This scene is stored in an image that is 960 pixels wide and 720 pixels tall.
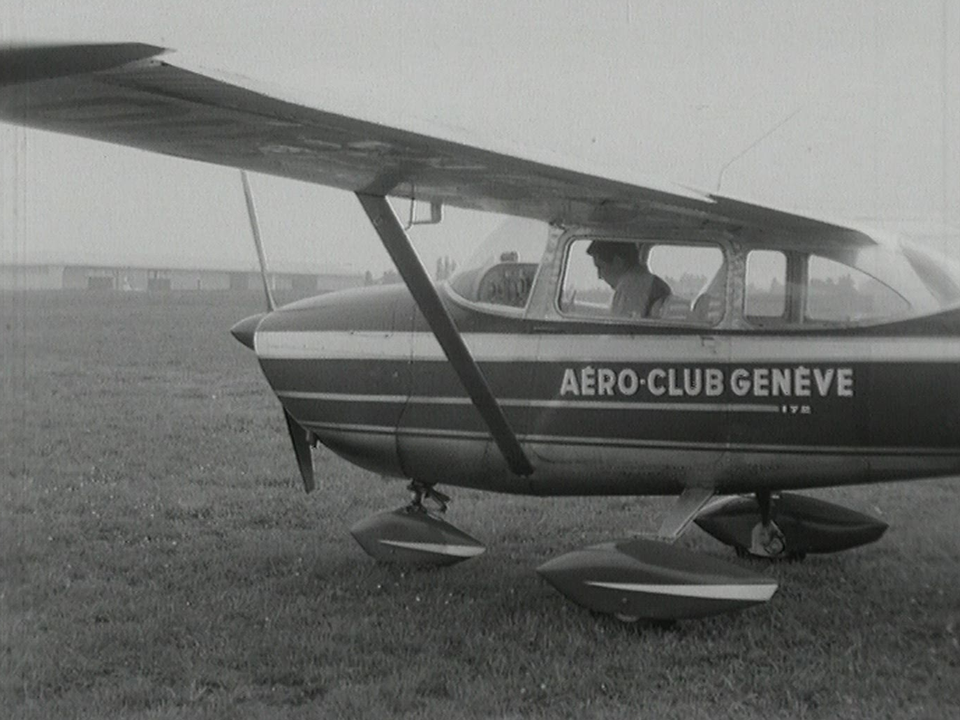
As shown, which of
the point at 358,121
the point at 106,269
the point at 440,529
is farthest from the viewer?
the point at 106,269

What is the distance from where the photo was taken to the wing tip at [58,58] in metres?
2.84

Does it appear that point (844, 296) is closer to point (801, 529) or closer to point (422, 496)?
point (801, 529)

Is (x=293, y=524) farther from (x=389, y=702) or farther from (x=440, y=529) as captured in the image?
(x=389, y=702)

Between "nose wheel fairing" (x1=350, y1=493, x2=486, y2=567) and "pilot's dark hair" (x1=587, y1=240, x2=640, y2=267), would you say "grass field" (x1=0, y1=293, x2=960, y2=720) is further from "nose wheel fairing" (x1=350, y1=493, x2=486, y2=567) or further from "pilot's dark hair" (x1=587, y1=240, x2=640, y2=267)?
"pilot's dark hair" (x1=587, y1=240, x2=640, y2=267)

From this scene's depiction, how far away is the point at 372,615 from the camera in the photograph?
5.59m

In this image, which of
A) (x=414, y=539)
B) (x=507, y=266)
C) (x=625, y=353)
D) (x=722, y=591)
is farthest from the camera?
(x=414, y=539)

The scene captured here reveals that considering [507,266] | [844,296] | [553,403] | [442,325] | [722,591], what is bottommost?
[722,591]

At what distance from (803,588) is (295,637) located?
280 cm

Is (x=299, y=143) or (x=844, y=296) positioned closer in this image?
(x=299, y=143)

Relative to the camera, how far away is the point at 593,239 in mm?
5992

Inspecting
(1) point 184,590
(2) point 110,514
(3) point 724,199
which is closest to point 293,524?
(2) point 110,514

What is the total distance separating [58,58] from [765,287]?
12.2 feet

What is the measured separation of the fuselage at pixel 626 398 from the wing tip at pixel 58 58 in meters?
3.15

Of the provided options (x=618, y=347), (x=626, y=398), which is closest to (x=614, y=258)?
(x=618, y=347)
